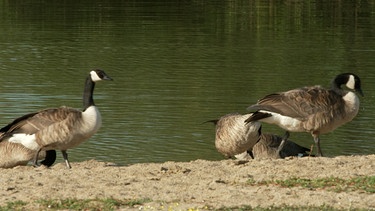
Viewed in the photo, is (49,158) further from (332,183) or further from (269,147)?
(332,183)

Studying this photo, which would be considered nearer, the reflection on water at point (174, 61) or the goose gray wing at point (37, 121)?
the goose gray wing at point (37, 121)

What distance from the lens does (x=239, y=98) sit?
66.6ft

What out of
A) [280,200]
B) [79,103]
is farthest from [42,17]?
[280,200]

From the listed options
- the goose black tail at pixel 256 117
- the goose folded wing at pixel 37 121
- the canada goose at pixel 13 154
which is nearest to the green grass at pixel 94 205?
the goose folded wing at pixel 37 121

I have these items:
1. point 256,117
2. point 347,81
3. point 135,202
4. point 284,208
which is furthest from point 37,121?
point 284,208

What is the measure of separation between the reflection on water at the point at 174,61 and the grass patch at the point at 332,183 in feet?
15.3

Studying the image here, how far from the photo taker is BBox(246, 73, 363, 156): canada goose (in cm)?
1338

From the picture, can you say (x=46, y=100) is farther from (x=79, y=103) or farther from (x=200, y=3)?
(x=200, y=3)

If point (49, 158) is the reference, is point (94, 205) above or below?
above

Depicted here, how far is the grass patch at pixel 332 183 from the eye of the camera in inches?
400

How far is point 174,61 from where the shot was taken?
25516 millimetres

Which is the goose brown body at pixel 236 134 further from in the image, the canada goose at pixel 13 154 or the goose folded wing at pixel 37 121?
the canada goose at pixel 13 154

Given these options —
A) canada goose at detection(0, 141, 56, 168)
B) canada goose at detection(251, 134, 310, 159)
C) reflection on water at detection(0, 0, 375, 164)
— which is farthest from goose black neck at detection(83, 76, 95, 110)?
canada goose at detection(251, 134, 310, 159)

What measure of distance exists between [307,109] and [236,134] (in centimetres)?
111
